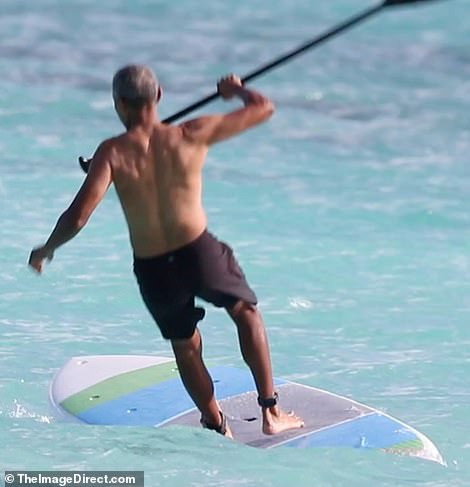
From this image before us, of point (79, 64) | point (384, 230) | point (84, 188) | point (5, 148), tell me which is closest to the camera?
point (84, 188)

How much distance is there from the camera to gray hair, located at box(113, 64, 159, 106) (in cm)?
483

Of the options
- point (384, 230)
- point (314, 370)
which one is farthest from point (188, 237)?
point (384, 230)

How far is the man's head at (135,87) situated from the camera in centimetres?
483

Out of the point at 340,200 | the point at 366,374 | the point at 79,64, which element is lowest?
the point at 366,374

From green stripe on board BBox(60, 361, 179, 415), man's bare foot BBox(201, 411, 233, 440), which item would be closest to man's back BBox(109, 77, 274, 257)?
man's bare foot BBox(201, 411, 233, 440)

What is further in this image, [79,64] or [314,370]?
[79,64]

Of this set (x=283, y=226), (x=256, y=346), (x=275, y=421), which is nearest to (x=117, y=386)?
(x=275, y=421)

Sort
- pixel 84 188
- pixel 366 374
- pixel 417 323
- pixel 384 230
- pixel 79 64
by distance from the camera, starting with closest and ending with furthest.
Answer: pixel 84 188 < pixel 366 374 < pixel 417 323 < pixel 384 230 < pixel 79 64

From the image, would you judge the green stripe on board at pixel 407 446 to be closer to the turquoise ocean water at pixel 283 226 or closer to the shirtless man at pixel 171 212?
the turquoise ocean water at pixel 283 226

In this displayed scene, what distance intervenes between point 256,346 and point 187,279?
0.36 m

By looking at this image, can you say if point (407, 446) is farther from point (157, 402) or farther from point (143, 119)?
point (143, 119)

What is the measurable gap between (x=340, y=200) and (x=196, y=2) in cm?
772

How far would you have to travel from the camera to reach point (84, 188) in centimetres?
484

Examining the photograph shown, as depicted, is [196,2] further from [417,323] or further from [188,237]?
[188,237]
